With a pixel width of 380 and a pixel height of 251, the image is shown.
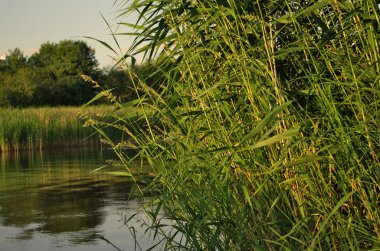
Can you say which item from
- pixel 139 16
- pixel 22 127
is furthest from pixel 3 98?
pixel 139 16

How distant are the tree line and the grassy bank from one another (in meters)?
14.7

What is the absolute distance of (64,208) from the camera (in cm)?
1309

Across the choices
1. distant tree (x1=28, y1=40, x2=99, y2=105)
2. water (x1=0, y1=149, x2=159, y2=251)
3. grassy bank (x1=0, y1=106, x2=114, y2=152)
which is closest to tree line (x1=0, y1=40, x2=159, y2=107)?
distant tree (x1=28, y1=40, x2=99, y2=105)

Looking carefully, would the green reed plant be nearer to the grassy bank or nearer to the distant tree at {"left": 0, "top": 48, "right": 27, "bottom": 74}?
the grassy bank

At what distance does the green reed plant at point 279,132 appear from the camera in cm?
423

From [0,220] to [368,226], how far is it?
8510 millimetres

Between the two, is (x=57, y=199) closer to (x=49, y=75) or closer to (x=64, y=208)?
(x=64, y=208)

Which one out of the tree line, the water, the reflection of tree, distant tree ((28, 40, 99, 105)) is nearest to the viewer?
the water

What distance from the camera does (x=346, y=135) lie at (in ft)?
13.7

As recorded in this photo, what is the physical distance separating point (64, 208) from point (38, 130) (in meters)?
15.3

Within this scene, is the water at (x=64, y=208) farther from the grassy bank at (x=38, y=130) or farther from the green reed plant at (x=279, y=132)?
the grassy bank at (x=38, y=130)

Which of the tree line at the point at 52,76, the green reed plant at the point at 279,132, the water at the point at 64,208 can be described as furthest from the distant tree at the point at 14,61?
the green reed plant at the point at 279,132

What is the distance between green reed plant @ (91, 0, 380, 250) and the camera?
4230 millimetres

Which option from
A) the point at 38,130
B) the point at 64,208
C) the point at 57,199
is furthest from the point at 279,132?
the point at 38,130
